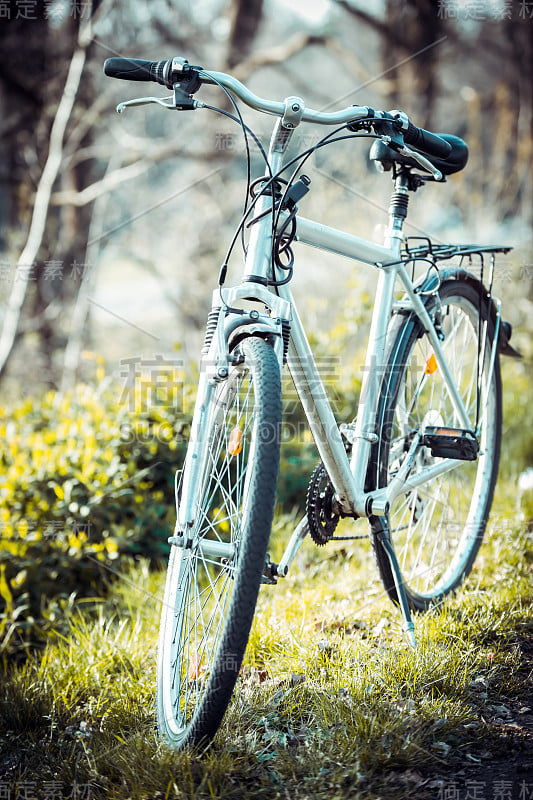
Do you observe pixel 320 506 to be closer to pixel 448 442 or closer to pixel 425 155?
pixel 448 442

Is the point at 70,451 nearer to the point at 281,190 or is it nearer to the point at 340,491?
the point at 340,491

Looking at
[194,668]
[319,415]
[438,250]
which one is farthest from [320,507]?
[438,250]

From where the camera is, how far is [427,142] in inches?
80.0

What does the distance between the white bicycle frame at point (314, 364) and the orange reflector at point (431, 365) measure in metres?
0.06

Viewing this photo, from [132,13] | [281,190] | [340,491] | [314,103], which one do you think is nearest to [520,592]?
[340,491]

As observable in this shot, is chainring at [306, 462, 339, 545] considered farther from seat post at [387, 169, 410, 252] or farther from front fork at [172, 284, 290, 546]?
seat post at [387, 169, 410, 252]

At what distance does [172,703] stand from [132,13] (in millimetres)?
5963

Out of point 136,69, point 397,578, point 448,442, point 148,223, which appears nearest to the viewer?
point 136,69

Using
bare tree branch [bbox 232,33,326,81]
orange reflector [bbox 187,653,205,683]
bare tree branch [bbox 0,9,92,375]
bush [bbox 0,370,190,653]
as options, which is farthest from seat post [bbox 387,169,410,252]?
bare tree branch [bbox 232,33,326,81]

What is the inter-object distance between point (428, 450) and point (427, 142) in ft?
3.05

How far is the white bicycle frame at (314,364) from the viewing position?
1647 millimetres

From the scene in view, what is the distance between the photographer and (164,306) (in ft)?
26.9

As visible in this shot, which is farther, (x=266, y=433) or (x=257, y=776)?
(x=257, y=776)

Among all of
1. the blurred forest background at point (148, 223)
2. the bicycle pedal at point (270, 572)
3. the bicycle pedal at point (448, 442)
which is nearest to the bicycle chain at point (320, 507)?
the bicycle pedal at point (270, 572)
